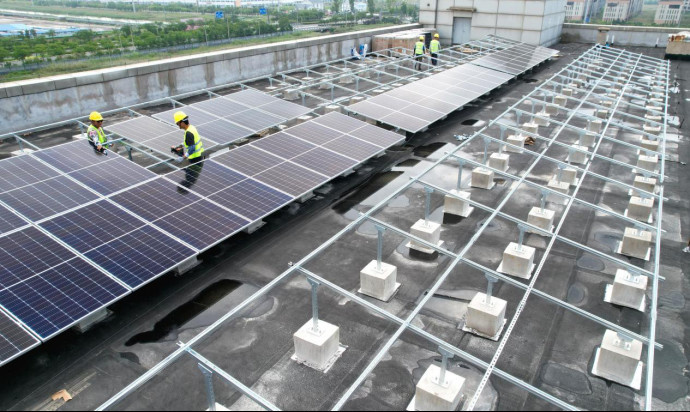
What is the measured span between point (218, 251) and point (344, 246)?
3.69 m

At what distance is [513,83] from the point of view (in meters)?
34.9

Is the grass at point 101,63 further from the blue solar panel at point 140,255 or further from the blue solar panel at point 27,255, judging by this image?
the blue solar panel at point 140,255

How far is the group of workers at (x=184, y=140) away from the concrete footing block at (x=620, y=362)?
12.4 metres

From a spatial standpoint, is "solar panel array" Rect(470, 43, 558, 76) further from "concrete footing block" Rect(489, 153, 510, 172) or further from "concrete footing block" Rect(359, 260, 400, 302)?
"concrete footing block" Rect(359, 260, 400, 302)

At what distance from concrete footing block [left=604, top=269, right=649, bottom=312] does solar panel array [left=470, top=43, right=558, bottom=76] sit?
23.7m

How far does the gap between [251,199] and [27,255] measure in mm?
5470

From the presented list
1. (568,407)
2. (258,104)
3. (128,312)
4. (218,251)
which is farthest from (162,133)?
(568,407)

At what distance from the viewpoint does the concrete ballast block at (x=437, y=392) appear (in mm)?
7809

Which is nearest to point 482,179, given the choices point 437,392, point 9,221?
point 437,392

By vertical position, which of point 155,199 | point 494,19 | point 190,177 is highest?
point 494,19

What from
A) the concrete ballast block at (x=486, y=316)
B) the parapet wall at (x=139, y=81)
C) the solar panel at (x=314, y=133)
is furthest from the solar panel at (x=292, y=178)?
the parapet wall at (x=139, y=81)

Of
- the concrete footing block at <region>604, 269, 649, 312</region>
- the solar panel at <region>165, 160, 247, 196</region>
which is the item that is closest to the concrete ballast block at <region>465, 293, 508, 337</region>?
the concrete footing block at <region>604, 269, 649, 312</region>

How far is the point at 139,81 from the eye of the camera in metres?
27.1

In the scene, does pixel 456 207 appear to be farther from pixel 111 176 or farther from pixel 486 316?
pixel 111 176
